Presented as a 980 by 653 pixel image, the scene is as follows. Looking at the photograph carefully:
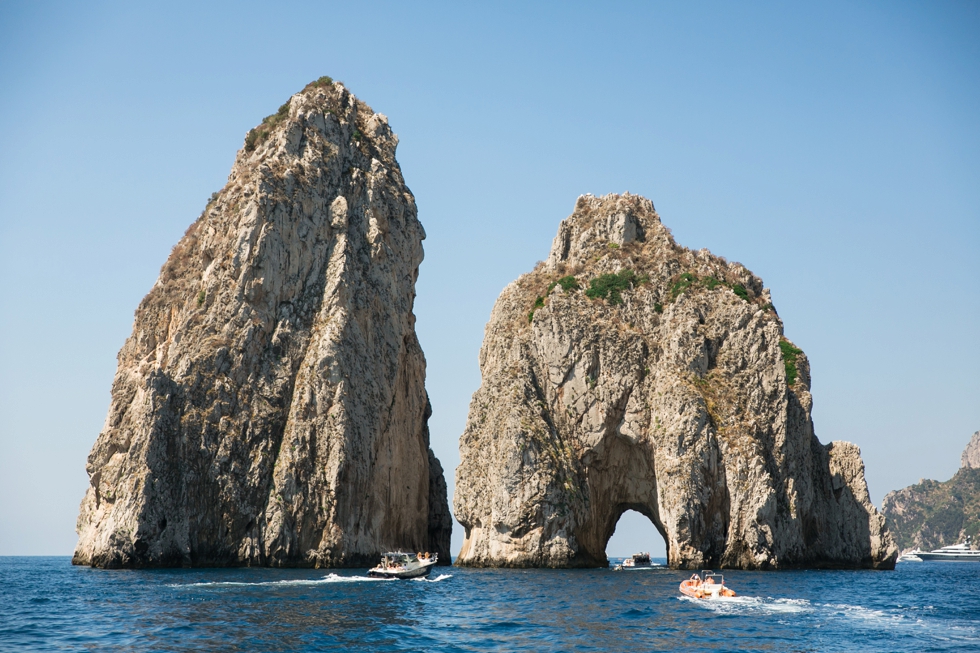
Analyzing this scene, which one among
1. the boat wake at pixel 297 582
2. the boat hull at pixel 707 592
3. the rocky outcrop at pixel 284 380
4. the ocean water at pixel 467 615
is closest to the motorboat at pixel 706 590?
the boat hull at pixel 707 592

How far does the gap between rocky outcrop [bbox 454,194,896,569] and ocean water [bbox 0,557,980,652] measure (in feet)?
46.7

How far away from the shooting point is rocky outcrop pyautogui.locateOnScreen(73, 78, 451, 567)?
261 feet

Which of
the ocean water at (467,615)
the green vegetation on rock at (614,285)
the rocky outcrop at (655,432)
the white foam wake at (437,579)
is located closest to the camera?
the ocean water at (467,615)

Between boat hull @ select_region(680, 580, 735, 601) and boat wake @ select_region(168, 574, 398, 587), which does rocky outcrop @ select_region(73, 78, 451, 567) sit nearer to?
boat wake @ select_region(168, 574, 398, 587)

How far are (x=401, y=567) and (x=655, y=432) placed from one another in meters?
28.3

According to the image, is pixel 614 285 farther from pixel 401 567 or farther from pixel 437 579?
pixel 401 567

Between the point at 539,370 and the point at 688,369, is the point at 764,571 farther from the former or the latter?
the point at 539,370

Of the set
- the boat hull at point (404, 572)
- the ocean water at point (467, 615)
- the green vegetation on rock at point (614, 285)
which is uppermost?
the green vegetation on rock at point (614, 285)

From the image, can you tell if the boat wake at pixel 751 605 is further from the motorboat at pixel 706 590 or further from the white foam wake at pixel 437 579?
the white foam wake at pixel 437 579

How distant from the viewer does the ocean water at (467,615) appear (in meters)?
36.7

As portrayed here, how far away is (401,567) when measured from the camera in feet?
227

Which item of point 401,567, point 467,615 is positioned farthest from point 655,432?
point 467,615

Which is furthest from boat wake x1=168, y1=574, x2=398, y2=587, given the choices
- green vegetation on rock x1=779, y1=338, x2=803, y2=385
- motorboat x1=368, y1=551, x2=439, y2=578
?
green vegetation on rock x1=779, y1=338, x2=803, y2=385

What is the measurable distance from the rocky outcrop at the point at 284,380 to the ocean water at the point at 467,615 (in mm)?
12853
